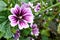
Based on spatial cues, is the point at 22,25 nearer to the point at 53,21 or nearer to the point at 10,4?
the point at 10,4

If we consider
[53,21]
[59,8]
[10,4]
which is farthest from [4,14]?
[53,21]

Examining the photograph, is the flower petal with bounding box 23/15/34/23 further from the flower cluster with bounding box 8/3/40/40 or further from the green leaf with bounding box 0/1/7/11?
the green leaf with bounding box 0/1/7/11

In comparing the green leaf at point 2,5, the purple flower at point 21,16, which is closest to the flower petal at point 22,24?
the purple flower at point 21,16

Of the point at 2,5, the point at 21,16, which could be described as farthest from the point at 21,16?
the point at 2,5

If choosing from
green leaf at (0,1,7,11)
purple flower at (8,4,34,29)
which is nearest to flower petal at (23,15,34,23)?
purple flower at (8,4,34,29)

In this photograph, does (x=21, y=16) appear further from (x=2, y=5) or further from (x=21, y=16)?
(x=2, y=5)

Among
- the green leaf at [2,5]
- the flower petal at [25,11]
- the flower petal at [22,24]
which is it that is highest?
the green leaf at [2,5]

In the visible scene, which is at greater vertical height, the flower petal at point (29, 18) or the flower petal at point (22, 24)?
the flower petal at point (29, 18)

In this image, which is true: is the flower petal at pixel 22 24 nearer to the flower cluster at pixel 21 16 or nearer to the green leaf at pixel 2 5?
the flower cluster at pixel 21 16
